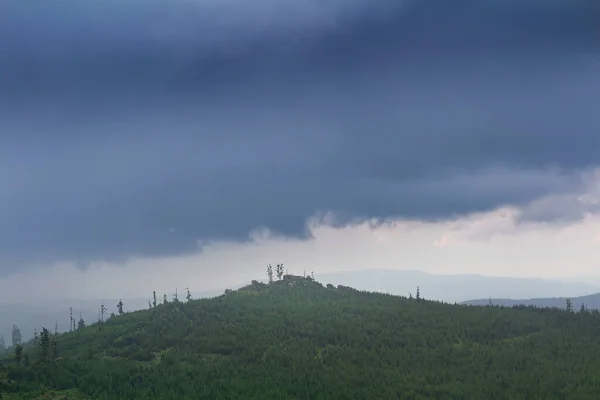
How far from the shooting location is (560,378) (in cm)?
15600

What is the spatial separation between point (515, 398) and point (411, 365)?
40.5 metres

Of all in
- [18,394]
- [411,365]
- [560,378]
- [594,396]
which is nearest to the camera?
[18,394]

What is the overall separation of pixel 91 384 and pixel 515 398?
124 meters

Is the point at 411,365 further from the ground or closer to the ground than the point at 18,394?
closer to the ground

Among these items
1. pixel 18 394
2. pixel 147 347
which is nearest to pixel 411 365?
pixel 147 347

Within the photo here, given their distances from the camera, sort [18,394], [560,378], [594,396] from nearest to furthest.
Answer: [18,394] < [594,396] < [560,378]

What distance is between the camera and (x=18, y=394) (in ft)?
430

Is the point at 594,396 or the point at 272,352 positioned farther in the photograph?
the point at 272,352

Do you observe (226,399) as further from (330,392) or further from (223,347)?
(223,347)

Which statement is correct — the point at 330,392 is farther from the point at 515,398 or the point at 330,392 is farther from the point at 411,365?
the point at 515,398

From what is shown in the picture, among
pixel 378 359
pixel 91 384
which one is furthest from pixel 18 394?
pixel 378 359

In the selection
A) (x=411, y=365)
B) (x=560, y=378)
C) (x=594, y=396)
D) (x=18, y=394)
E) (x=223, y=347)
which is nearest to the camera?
(x=18, y=394)

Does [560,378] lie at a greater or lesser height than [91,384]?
lesser

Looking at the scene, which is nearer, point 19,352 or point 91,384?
point 91,384
